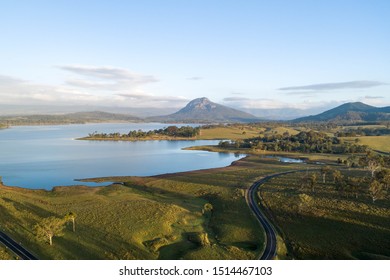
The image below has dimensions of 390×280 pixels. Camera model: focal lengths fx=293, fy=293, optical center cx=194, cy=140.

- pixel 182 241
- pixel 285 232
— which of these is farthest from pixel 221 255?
pixel 285 232

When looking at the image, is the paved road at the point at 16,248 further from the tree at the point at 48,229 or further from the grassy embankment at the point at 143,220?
the tree at the point at 48,229

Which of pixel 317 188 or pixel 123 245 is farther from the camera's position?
pixel 317 188

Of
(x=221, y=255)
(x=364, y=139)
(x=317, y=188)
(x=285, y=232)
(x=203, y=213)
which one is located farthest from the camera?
(x=364, y=139)

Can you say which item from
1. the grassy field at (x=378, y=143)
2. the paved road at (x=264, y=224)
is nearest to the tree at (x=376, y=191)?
the paved road at (x=264, y=224)

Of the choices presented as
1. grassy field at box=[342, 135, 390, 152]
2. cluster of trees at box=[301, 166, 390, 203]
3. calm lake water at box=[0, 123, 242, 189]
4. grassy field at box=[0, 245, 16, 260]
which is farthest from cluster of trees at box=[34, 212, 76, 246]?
grassy field at box=[342, 135, 390, 152]
